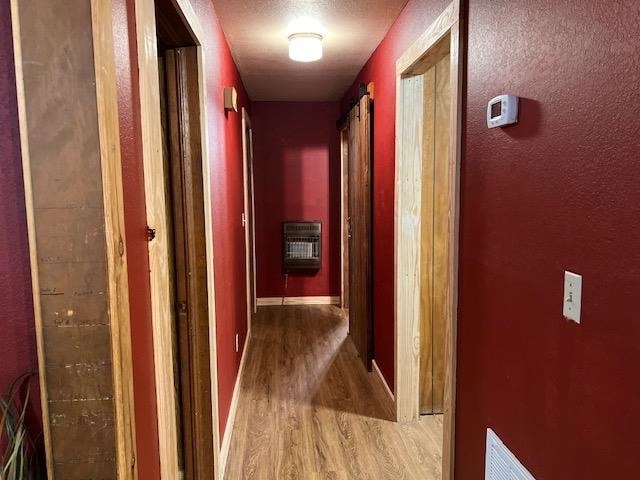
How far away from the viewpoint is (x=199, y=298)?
200 centimetres

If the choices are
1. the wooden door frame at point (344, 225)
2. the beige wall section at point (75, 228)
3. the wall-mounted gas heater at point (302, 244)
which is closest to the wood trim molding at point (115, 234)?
the beige wall section at point (75, 228)

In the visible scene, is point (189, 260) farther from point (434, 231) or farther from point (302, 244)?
point (302, 244)

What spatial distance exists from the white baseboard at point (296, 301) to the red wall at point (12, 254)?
4.64m

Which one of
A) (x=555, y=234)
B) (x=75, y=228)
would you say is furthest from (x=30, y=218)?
(x=555, y=234)

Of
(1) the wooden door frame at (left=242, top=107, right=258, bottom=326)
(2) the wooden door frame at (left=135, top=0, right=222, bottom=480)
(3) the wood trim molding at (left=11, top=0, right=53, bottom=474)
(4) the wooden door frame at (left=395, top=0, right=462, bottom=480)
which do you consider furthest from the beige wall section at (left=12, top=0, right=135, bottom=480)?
(1) the wooden door frame at (left=242, top=107, right=258, bottom=326)

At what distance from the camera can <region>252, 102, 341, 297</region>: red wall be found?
5.31 metres

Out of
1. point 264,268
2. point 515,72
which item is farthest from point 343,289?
point 515,72

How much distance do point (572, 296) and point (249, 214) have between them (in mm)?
3838

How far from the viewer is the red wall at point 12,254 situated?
0.83 meters

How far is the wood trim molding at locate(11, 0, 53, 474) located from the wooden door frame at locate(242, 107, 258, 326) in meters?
3.04

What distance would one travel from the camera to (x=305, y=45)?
2891 millimetres

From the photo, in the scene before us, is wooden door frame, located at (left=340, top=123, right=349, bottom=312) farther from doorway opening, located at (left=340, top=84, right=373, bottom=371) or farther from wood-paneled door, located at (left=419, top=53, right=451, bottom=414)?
wood-paneled door, located at (left=419, top=53, right=451, bottom=414)

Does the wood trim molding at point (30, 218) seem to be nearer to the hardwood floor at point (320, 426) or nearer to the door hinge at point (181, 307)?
the door hinge at point (181, 307)

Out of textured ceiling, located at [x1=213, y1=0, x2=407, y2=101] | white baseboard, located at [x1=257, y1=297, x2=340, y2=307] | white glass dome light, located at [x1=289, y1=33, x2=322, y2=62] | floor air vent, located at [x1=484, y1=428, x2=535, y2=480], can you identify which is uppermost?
textured ceiling, located at [x1=213, y1=0, x2=407, y2=101]
